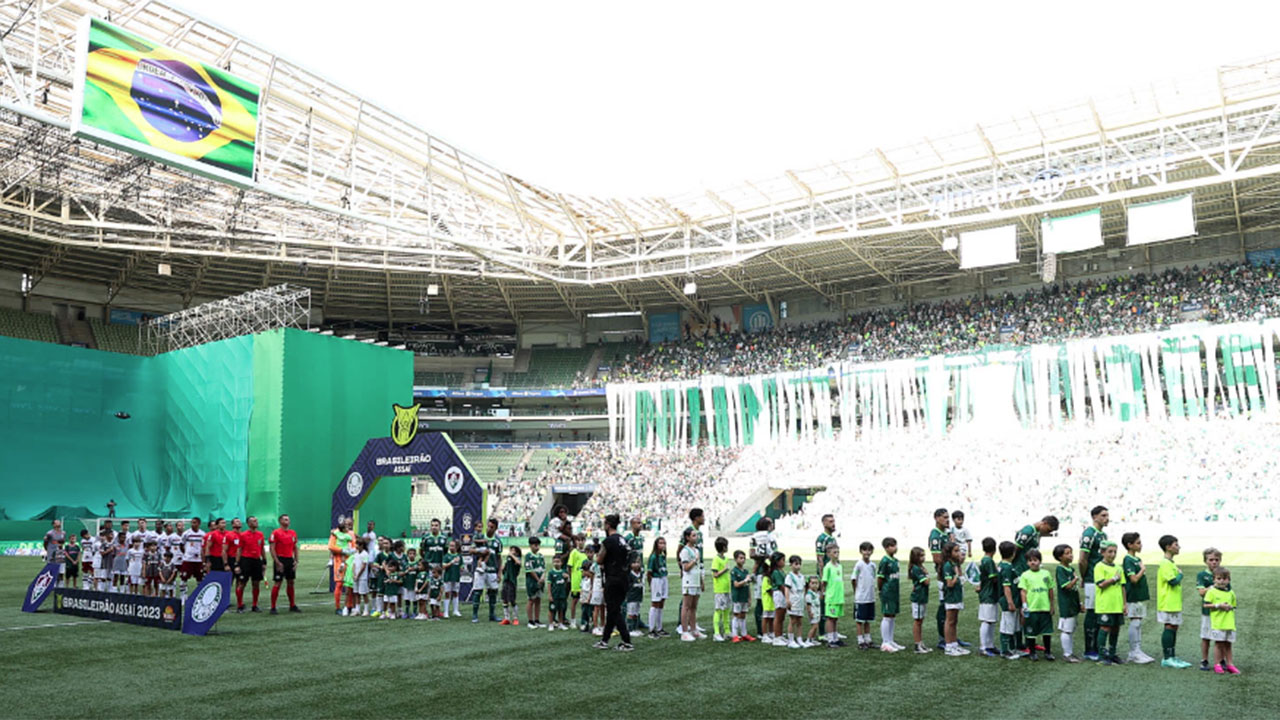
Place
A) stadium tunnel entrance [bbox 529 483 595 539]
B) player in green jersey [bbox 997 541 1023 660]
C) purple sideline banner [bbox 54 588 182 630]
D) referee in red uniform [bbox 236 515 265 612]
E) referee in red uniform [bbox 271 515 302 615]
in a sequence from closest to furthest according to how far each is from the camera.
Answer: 1. player in green jersey [bbox 997 541 1023 660]
2. purple sideline banner [bbox 54 588 182 630]
3. referee in red uniform [bbox 271 515 302 615]
4. referee in red uniform [bbox 236 515 265 612]
5. stadium tunnel entrance [bbox 529 483 595 539]

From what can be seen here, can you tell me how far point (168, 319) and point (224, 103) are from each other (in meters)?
19.6

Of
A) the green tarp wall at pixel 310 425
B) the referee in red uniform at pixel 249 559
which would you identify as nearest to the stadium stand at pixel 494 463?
the green tarp wall at pixel 310 425

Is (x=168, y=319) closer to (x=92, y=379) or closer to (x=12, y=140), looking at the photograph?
(x=92, y=379)

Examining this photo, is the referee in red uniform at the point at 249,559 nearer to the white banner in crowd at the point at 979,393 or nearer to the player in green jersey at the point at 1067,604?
the player in green jersey at the point at 1067,604

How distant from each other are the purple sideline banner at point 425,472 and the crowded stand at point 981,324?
27.0m

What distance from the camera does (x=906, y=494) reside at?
35656 mm

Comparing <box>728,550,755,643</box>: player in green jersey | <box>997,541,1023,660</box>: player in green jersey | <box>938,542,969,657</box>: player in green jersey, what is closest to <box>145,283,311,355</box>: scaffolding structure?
<box>728,550,755,643</box>: player in green jersey

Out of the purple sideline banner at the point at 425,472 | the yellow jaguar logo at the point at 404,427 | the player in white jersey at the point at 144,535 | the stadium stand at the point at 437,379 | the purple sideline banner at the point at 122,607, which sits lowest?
the purple sideline banner at the point at 122,607

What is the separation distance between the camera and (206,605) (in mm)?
12211

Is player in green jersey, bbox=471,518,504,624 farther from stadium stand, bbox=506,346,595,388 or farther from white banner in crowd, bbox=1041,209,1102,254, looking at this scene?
stadium stand, bbox=506,346,595,388

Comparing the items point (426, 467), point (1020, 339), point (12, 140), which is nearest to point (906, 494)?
point (1020, 339)

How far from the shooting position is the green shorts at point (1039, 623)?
965 cm

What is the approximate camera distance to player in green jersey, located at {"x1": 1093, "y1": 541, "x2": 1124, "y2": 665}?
9414 mm

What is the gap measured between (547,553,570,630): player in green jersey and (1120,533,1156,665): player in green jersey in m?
6.67
